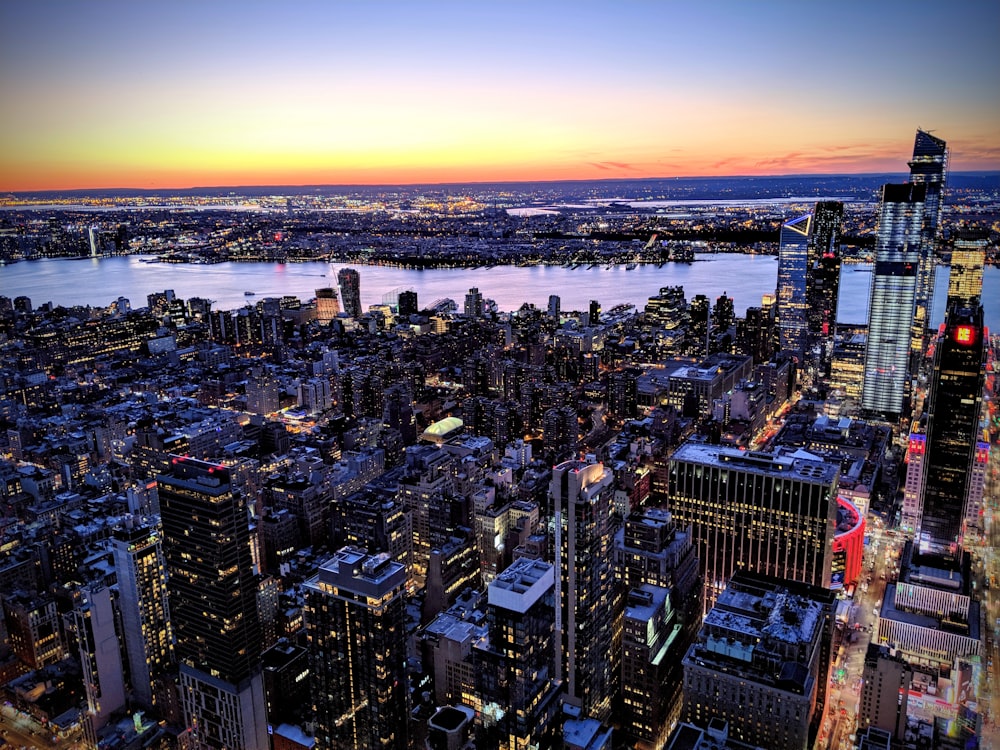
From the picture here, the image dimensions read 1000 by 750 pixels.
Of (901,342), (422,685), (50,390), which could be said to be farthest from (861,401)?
(50,390)

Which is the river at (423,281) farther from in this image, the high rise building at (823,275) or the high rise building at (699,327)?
the high rise building at (699,327)

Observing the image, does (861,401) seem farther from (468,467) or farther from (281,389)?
(281,389)

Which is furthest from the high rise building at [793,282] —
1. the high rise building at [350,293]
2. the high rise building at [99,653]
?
the high rise building at [99,653]

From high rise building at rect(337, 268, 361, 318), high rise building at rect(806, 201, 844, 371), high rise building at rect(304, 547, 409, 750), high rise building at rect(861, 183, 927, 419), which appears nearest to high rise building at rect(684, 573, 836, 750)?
high rise building at rect(304, 547, 409, 750)

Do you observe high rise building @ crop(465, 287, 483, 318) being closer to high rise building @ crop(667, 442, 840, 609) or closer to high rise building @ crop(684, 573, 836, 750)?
high rise building @ crop(667, 442, 840, 609)

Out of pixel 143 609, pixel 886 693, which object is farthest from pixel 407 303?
pixel 886 693

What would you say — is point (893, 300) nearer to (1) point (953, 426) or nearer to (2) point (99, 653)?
(1) point (953, 426)

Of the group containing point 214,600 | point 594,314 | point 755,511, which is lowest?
point 755,511
